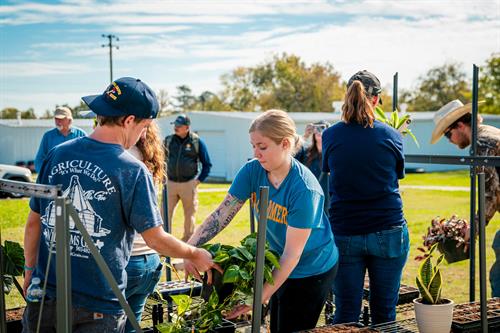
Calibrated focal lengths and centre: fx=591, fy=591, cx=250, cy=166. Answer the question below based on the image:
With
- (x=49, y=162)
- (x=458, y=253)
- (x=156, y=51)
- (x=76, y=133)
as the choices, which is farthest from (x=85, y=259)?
(x=156, y=51)

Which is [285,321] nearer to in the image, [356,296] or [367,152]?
[356,296]

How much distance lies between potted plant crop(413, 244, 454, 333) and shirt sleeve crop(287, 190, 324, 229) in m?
0.74

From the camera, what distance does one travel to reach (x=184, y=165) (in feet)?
31.0

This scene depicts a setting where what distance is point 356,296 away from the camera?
3.42 meters

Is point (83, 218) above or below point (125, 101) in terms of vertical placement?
below

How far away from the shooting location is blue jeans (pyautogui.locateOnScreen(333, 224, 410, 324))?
3.35m

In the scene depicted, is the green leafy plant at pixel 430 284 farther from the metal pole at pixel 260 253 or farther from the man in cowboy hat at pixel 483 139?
the metal pole at pixel 260 253

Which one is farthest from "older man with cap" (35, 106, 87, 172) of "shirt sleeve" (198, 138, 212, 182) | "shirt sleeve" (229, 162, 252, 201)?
"shirt sleeve" (229, 162, 252, 201)

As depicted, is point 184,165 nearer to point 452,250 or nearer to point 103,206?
point 452,250

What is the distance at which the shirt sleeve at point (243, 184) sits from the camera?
314 cm

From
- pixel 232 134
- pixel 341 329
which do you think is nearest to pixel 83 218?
pixel 341 329

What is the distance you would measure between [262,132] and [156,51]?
7430 cm

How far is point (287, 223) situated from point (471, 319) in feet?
4.03

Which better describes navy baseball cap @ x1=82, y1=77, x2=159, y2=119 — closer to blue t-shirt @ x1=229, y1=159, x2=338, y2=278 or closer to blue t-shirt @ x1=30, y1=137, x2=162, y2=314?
blue t-shirt @ x1=30, y1=137, x2=162, y2=314
